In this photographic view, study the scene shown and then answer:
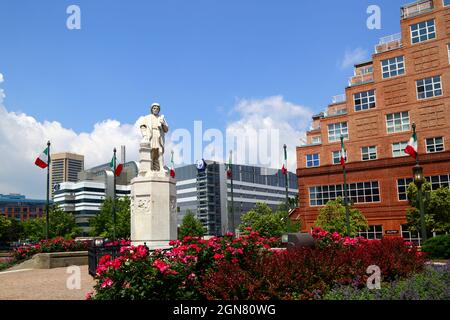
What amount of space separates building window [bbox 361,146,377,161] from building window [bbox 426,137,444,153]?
566cm

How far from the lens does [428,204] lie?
37000 mm

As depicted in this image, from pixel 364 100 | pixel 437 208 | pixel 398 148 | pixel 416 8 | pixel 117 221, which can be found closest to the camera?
pixel 437 208

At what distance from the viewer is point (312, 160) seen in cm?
5328

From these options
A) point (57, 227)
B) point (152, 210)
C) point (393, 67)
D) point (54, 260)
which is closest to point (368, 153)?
point (393, 67)

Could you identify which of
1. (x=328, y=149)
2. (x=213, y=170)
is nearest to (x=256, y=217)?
(x=328, y=149)

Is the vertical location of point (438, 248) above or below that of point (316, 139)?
below

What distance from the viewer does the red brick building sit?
43.8 m

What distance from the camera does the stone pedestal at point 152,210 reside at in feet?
56.1

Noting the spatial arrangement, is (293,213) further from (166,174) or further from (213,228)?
(213,228)

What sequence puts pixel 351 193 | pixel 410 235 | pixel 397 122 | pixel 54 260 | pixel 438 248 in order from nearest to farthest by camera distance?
pixel 438 248 → pixel 54 260 → pixel 410 235 → pixel 397 122 → pixel 351 193

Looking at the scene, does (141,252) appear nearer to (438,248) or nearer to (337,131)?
(438,248)

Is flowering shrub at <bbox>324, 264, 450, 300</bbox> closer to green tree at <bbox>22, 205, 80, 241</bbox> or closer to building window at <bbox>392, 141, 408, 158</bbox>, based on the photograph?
building window at <bbox>392, 141, 408, 158</bbox>

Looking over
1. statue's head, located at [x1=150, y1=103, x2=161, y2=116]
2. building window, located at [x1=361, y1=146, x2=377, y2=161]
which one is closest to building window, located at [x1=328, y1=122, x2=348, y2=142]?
building window, located at [x1=361, y1=146, x2=377, y2=161]

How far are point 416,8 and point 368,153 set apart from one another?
17.1 meters
